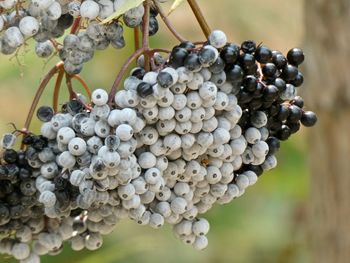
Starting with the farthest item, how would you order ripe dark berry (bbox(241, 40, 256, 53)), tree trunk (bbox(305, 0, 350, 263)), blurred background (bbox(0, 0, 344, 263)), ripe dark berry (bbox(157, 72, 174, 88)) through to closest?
1. blurred background (bbox(0, 0, 344, 263))
2. tree trunk (bbox(305, 0, 350, 263))
3. ripe dark berry (bbox(241, 40, 256, 53))
4. ripe dark berry (bbox(157, 72, 174, 88))

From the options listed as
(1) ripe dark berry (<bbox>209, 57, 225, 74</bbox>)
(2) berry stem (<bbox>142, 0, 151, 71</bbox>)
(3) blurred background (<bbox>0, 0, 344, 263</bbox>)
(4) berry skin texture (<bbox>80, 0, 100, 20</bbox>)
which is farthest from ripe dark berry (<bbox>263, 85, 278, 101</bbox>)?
(3) blurred background (<bbox>0, 0, 344, 263</bbox>)

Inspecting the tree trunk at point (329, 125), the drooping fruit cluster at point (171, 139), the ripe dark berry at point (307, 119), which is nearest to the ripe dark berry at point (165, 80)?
the drooping fruit cluster at point (171, 139)

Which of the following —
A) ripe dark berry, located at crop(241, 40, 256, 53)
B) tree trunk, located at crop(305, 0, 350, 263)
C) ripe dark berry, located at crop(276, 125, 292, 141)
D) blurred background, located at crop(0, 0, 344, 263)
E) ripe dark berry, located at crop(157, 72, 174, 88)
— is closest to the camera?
ripe dark berry, located at crop(157, 72, 174, 88)

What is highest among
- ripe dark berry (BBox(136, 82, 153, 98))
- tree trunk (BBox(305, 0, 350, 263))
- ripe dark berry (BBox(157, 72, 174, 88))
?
tree trunk (BBox(305, 0, 350, 263))

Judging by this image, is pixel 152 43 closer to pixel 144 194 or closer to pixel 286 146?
pixel 286 146

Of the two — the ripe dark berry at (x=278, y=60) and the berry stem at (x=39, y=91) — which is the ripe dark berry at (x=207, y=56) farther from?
the berry stem at (x=39, y=91)

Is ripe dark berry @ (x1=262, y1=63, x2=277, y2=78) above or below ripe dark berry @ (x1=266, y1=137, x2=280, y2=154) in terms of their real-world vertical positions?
above

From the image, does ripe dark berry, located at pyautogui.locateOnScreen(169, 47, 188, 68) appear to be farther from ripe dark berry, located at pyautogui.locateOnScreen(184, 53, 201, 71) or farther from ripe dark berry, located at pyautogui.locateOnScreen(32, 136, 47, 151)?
ripe dark berry, located at pyautogui.locateOnScreen(32, 136, 47, 151)

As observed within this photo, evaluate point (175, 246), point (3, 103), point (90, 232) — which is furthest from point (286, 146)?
point (90, 232)

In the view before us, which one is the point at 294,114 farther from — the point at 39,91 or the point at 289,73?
the point at 39,91
